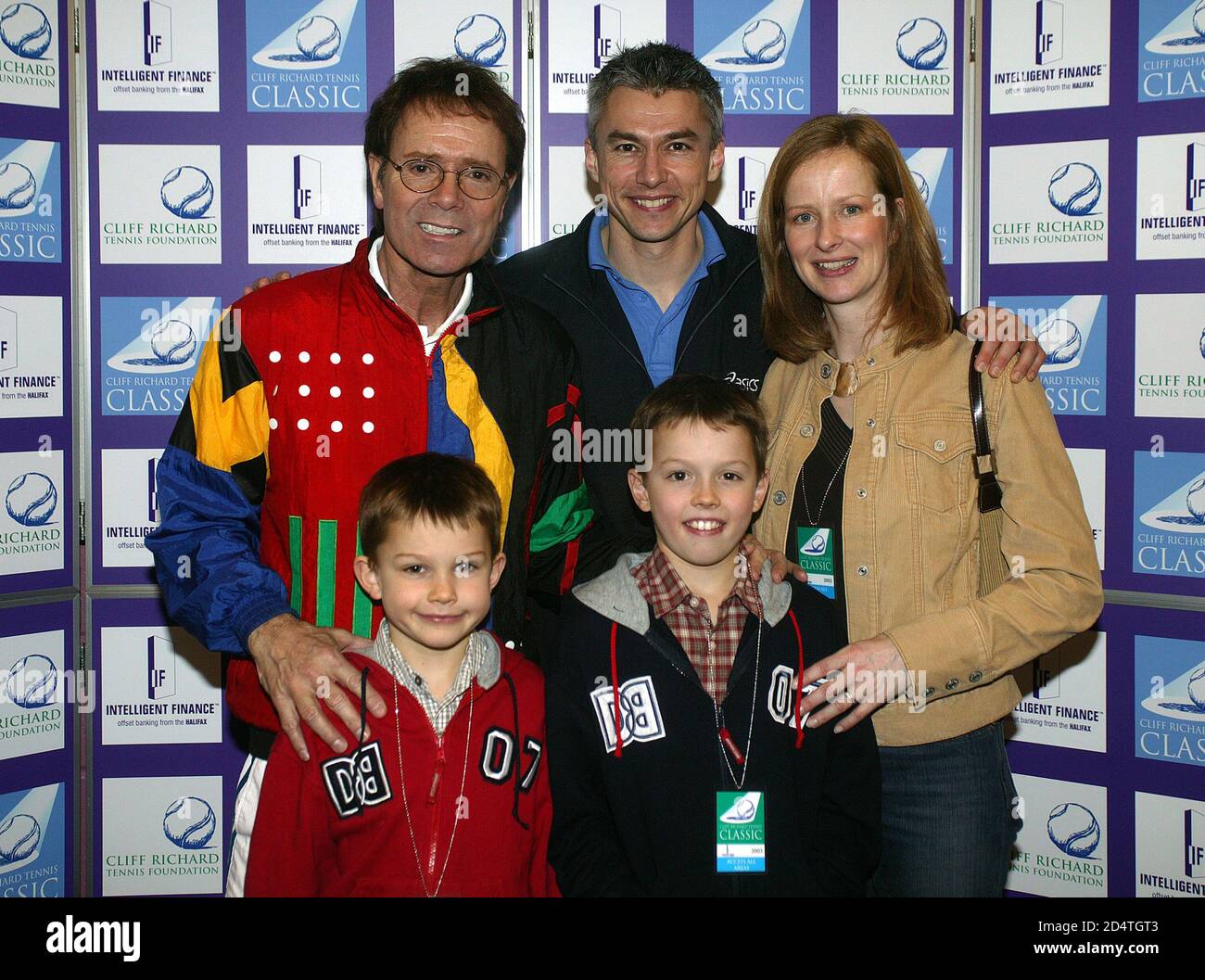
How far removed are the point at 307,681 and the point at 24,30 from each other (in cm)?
287

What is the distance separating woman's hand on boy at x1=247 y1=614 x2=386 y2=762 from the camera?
200cm

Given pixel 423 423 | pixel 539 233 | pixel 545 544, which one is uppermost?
pixel 539 233

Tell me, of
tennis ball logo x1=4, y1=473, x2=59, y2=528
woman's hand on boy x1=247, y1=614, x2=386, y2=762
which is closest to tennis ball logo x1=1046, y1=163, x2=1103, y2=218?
woman's hand on boy x1=247, y1=614, x2=386, y2=762

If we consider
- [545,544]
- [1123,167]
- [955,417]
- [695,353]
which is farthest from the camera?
[1123,167]

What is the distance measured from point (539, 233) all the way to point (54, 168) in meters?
1.71

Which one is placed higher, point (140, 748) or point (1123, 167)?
point (1123, 167)

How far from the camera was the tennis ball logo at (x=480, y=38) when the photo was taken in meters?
3.69

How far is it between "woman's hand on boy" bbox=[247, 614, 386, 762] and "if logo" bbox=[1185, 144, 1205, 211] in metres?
3.21

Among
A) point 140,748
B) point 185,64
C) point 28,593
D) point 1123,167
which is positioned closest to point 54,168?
point 185,64

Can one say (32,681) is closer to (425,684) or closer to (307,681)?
(307,681)

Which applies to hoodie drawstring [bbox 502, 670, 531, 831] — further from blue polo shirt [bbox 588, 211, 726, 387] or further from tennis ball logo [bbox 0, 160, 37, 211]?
tennis ball logo [bbox 0, 160, 37, 211]

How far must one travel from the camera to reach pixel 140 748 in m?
3.78

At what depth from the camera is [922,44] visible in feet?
12.3

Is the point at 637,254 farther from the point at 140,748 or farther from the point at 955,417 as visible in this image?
the point at 140,748
